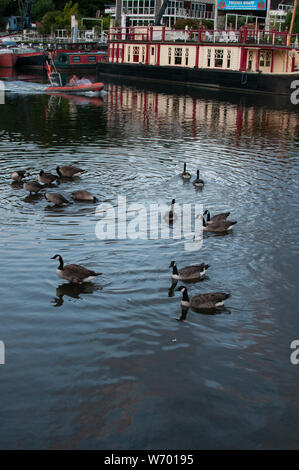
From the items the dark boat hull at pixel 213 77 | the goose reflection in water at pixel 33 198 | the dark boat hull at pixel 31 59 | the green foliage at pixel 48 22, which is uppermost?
the green foliage at pixel 48 22

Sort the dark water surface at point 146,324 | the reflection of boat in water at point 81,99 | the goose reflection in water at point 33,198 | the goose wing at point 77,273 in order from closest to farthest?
1. the dark water surface at point 146,324
2. the goose wing at point 77,273
3. the goose reflection in water at point 33,198
4. the reflection of boat in water at point 81,99

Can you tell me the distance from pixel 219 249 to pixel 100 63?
62.4m

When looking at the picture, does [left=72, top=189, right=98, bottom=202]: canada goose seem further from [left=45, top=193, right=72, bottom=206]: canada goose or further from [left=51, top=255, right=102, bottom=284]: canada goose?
[left=51, top=255, right=102, bottom=284]: canada goose

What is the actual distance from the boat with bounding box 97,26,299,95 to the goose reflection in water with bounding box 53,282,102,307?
43.5 metres

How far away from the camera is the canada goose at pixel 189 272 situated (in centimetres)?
1243

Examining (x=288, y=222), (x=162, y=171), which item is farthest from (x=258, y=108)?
(x=288, y=222)

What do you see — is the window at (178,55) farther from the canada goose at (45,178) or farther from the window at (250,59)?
the canada goose at (45,178)

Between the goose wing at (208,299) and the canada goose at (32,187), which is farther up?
the canada goose at (32,187)

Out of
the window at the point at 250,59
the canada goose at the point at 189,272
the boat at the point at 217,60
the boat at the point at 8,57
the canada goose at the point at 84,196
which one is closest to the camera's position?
the canada goose at the point at 189,272

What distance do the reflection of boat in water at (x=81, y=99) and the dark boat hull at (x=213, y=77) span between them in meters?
14.3

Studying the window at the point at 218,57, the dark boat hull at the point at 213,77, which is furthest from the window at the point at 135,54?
the window at the point at 218,57

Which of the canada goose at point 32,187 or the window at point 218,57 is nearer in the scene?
the canada goose at point 32,187

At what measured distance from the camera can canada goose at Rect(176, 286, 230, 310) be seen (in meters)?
11.2

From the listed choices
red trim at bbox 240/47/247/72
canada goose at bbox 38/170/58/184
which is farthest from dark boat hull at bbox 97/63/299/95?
canada goose at bbox 38/170/58/184
